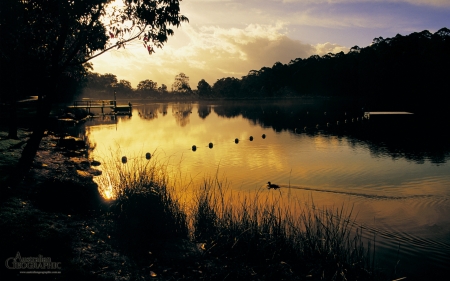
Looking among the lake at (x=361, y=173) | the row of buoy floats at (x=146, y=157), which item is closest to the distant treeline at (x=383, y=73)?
the lake at (x=361, y=173)

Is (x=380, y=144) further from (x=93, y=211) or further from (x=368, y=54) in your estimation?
(x=368, y=54)

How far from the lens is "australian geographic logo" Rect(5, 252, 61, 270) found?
5824 millimetres

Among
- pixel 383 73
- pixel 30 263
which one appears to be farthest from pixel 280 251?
pixel 383 73

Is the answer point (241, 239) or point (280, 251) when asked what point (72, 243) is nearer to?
point (241, 239)

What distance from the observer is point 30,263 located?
19.4 feet

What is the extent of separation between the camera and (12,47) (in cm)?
1439

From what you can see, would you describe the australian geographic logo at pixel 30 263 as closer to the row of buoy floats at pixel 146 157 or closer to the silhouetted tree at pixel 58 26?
the silhouetted tree at pixel 58 26

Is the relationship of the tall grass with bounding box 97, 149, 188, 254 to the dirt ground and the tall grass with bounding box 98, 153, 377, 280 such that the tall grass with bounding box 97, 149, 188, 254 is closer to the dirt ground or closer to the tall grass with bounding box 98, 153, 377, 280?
the tall grass with bounding box 98, 153, 377, 280

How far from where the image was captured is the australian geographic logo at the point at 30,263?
19.1ft

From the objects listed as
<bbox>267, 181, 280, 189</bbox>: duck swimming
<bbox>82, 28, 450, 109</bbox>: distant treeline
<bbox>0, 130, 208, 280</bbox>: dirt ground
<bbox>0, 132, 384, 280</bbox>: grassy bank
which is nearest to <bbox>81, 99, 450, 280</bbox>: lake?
<bbox>267, 181, 280, 189</bbox>: duck swimming

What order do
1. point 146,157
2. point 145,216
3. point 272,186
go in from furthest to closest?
point 146,157 < point 272,186 < point 145,216

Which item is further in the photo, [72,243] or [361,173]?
[361,173]

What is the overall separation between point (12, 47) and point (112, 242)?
1108 cm

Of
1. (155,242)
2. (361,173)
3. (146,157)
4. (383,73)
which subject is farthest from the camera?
(383,73)
